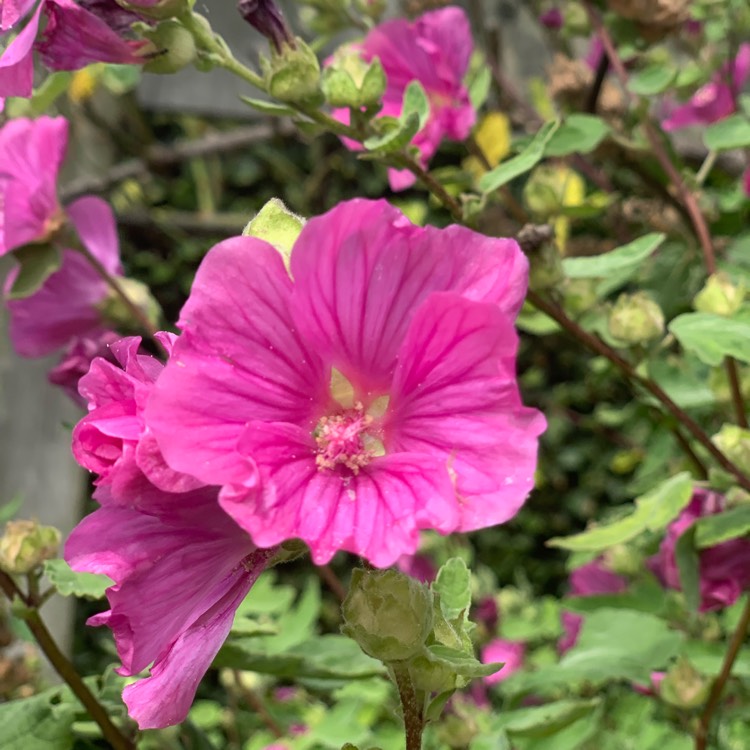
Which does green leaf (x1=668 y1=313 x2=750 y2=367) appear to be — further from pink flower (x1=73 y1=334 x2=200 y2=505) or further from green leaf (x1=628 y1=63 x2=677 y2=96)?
pink flower (x1=73 y1=334 x2=200 y2=505)

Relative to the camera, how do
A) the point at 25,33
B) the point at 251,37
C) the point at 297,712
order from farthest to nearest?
the point at 251,37 < the point at 297,712 < the point at 25,33

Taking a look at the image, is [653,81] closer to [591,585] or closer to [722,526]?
[722,526]

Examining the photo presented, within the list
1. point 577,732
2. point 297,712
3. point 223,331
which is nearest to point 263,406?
point 223,331

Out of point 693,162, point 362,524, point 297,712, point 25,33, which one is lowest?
point 297,712

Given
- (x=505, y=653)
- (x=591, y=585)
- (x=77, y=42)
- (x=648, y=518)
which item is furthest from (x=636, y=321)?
(x=505, y=653)

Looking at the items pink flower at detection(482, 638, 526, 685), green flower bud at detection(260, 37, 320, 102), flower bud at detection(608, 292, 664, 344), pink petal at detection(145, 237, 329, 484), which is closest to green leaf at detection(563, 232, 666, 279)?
flower bud at detection(608, 292, 664, 344)

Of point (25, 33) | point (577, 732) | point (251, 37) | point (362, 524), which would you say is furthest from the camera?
point (251, 37)

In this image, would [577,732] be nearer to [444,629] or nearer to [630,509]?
[630,509]
